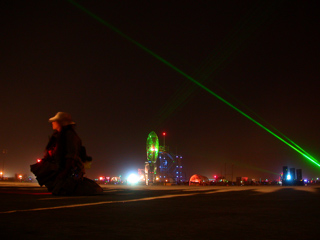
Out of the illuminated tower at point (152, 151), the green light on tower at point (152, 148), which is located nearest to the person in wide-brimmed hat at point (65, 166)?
the illuminated tower at point (152, 151)

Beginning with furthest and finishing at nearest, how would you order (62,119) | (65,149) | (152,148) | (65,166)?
(152,148)
(62,119)
(65,149)
(65,166)

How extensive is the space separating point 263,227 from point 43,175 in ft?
20.5

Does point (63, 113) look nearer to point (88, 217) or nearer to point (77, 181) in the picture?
point (77, 181)

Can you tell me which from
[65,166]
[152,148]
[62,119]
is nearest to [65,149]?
[65,166]

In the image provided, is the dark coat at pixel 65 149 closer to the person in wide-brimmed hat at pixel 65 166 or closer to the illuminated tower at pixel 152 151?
the person in wide-brimmed hat at pixel 65 166

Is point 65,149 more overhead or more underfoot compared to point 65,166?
more overhead

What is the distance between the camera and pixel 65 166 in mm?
8438

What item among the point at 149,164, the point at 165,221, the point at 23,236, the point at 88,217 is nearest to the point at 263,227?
the point at 165,221

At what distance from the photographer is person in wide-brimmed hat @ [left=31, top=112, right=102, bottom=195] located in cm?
840

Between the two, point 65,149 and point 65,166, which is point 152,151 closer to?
point 65,149

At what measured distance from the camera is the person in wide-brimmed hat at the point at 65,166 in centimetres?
840

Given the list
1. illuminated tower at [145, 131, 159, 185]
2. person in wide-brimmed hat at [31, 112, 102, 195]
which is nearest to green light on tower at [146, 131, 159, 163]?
illuminated tower at [145, 131, 159, 185]

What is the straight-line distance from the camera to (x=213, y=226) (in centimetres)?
363

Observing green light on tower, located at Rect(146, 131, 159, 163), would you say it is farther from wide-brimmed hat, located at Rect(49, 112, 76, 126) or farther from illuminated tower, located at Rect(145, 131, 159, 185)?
wide-brimmed hat, located at Rect(49, 112, 76, 126)
